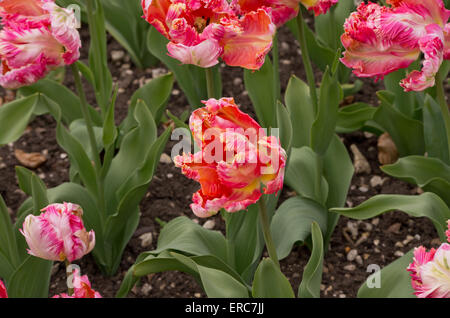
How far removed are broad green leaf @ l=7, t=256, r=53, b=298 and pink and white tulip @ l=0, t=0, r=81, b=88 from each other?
395mm

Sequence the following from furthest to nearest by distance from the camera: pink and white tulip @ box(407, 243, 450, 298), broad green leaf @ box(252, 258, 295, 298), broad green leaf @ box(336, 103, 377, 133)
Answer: broad green leaf @ box(336, 103, 377, 133) → broad green leaf @ box(252, 258, 295, 298) → pink and white tulip @ box(407, 243, 450, 298)

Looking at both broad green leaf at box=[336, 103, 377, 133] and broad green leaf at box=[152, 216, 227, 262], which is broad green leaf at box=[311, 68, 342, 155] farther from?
broad green leaf at box=[336, 103, 377, 133]

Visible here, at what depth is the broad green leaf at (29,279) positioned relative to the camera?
1650mm

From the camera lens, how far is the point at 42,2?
1.56 m

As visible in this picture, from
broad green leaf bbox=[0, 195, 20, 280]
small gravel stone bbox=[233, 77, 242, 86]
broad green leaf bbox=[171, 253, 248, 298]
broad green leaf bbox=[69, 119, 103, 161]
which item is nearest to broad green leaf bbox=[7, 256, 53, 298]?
broad green leaf bbox=[0, 195, 20, 280]

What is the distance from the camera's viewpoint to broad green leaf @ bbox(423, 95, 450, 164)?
1.94 meters

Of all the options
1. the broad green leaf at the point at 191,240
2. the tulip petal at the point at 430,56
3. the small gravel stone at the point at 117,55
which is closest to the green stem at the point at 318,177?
the broad green leaf at the point at 191,240

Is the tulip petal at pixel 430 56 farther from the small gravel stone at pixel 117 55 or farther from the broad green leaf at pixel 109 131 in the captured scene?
the small gravel stone at pixel 117 55

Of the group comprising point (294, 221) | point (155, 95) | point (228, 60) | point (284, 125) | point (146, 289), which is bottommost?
point (146, 289)

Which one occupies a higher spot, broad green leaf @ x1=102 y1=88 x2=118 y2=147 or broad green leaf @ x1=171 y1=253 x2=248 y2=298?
broad green leaf @ x1=171 y1=253 x2=248 y2=298

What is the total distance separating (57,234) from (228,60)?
0.46 metres

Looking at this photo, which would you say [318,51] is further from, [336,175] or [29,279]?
[29,279]

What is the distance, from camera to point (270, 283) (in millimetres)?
1251

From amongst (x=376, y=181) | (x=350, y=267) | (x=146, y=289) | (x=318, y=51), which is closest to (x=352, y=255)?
(x=350, y=267)
